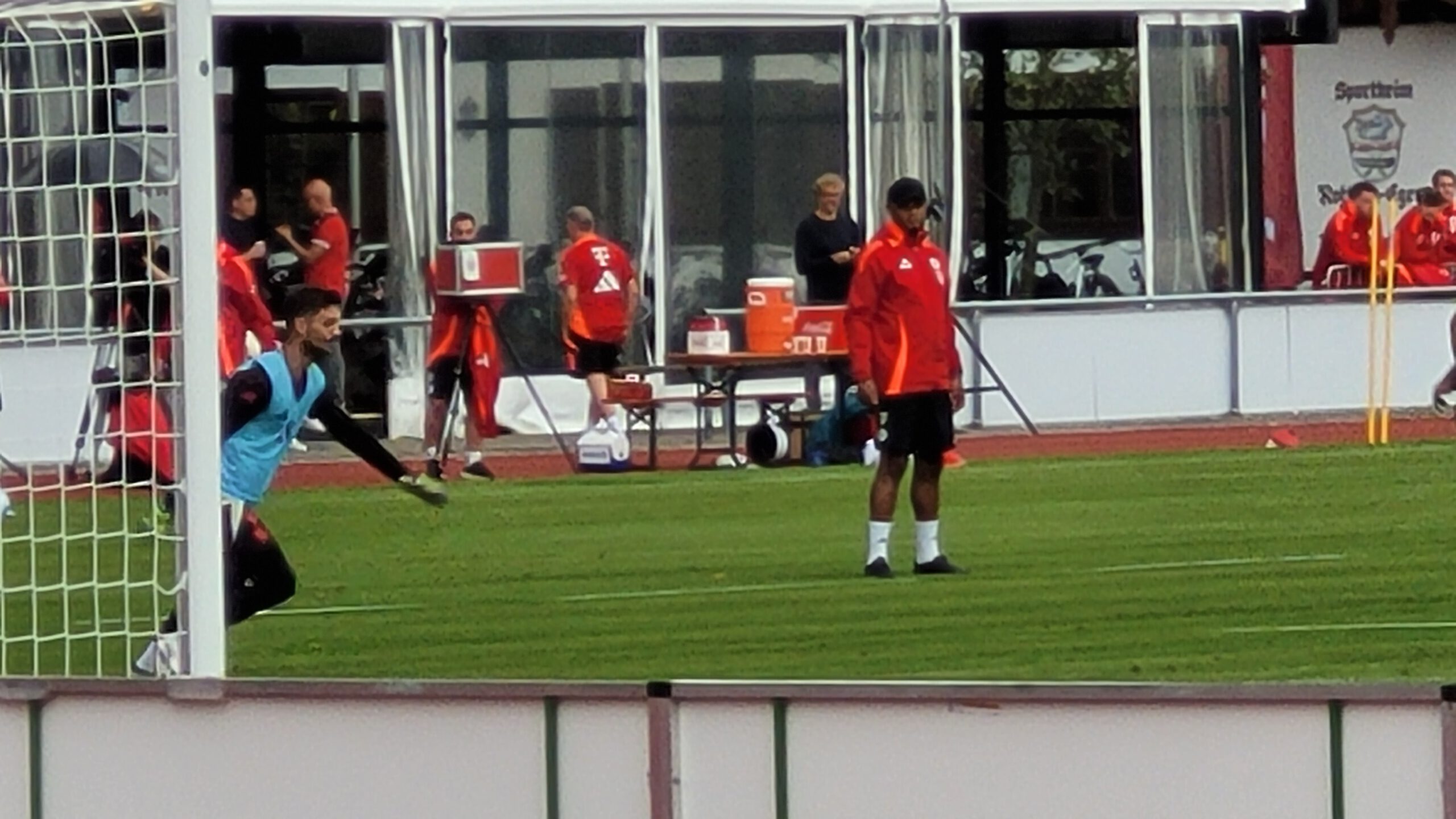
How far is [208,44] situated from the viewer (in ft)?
27.5

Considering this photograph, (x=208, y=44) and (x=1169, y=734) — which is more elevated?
(x=208, y=44)

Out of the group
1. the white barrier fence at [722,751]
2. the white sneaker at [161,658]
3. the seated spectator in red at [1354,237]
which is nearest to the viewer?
the white barrier fence at [722,751]

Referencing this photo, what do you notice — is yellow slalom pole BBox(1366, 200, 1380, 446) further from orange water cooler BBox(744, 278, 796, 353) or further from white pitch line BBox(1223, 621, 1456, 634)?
white pitch line BBox(1223, 621, 1456, 634)

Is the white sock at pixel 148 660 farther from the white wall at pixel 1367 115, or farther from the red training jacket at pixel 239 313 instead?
the white wall at pixel 1367 115

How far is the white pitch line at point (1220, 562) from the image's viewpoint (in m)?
15.2

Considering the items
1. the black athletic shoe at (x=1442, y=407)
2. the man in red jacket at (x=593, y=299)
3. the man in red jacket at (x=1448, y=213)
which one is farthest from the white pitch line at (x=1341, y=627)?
the man in red jacket at (x=1448, y=213)

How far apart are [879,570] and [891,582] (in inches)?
6.6

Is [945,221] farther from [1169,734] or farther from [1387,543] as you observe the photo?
[1169,734]

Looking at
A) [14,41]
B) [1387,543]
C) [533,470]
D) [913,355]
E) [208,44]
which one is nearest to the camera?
[208,44]

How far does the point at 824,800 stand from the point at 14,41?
212 inches

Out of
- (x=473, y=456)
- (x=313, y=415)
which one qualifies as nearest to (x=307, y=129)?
(x=473, y=456)

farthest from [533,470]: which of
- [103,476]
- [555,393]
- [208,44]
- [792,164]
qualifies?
[208,44]

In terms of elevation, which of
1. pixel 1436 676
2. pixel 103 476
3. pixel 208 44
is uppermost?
pixel 208 44

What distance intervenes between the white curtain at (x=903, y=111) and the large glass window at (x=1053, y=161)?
5.02ft
